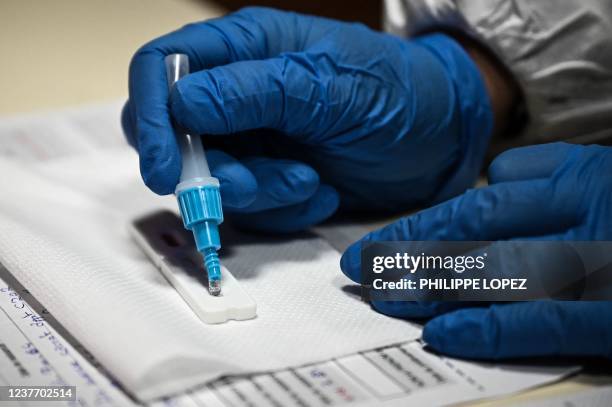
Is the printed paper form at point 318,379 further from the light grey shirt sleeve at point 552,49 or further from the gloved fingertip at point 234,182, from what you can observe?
the light grey shirt sleeve at point 552,49

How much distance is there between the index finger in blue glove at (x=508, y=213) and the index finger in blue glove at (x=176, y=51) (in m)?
0.23

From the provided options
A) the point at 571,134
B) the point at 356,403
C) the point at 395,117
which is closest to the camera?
the point at 356,403

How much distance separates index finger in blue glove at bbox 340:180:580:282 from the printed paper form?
0.32 ft

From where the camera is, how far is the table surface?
1.11 meters

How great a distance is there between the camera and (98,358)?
1.86 feet

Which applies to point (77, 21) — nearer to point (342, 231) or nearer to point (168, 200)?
point (168, 200)

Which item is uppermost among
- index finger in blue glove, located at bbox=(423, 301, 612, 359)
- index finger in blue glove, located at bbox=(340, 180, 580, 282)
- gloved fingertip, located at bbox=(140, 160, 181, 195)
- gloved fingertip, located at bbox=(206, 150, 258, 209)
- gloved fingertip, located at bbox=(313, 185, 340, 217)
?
index finger in blue glove, located at bbox=(340, 180, 580, 282)

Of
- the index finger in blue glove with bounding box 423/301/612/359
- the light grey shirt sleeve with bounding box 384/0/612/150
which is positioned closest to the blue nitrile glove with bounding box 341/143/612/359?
the index finger in blue glove with bounding box 423/301/612/359

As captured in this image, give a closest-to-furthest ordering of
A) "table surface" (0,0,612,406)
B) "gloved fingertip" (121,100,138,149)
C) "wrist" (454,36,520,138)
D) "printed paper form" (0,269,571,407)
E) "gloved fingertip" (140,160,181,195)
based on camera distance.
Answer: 1. "printed paper form" (0,269,571,407)
2. "gloved fingertip" (140,160,181,195)
3. "gloved fingertip" (121,100,138,149)
4. "wrist" (454,36,520,138)
5. "table surface" (0,0,612,406)

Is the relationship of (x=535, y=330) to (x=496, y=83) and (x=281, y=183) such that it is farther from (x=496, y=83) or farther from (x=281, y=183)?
(x=496, y=83)

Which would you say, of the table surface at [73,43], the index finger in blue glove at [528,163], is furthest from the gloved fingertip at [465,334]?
the table surface at [73,43]

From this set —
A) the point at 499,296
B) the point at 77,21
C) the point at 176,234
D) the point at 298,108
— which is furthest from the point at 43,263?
the point at 77,21

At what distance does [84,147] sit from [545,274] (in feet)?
1.98

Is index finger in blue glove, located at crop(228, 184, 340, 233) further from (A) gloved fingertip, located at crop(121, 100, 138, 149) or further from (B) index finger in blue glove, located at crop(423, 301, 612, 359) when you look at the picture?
(B) index finger in blue glove, located at crop(423, 301, 612, 359)
